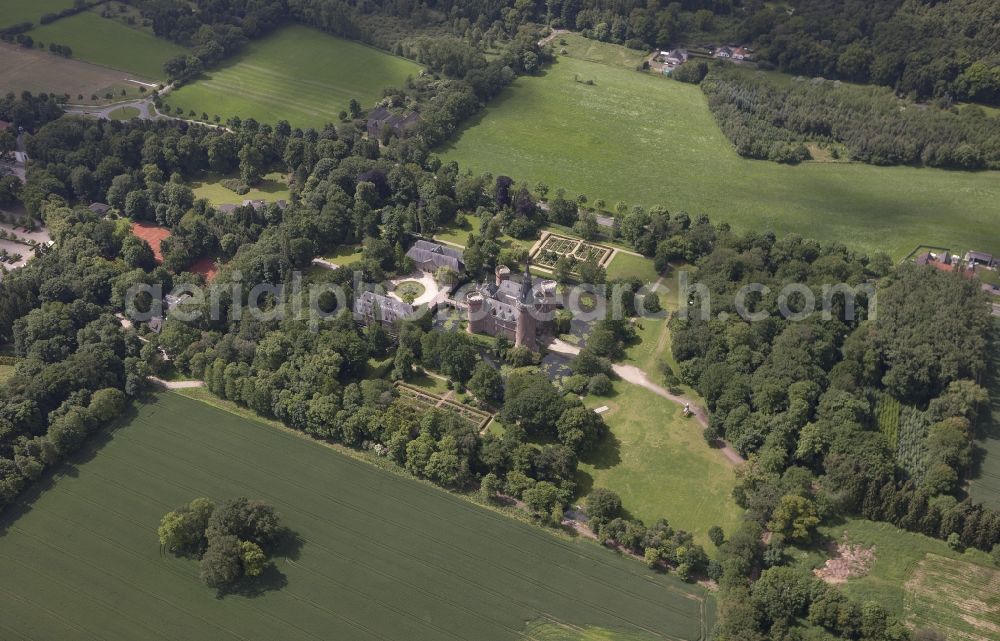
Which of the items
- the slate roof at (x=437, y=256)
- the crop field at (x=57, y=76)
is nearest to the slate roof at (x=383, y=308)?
the slate roof at (x=437, y=256)

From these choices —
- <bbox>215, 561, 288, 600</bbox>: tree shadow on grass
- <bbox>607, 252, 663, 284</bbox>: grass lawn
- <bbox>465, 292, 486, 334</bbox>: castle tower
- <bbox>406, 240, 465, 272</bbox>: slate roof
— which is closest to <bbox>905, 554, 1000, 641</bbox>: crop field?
<bbox>607, 252, 663, 284</bbox>: grass lawn

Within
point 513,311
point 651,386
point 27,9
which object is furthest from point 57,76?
point 651,386

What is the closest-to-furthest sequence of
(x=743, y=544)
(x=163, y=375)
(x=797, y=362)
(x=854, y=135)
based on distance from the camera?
(x=743, y=544)
(x=797, y=362)
(x=163, y=375)
(x=854, y=135)

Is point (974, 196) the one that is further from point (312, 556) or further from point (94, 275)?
point (94, 275)

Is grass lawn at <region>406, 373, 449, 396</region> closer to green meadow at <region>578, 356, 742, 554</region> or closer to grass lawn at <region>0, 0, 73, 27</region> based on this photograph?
green meadow at <region>578, 356, 742, 554</region>

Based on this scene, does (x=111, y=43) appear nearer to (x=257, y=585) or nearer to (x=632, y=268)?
(x=632, y=268)

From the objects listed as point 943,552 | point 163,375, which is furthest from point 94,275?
point 943,552
